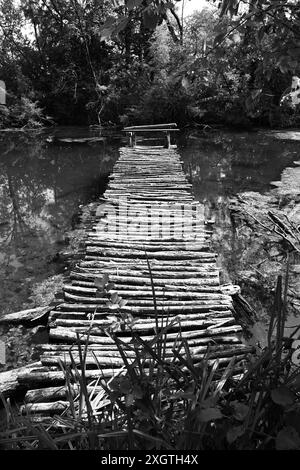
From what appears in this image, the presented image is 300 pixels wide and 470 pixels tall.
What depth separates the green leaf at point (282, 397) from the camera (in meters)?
1.18

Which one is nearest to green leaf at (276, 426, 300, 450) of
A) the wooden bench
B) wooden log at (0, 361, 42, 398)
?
wooden log at (0, 361, 42, 398)

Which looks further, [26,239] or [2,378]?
[26,239]

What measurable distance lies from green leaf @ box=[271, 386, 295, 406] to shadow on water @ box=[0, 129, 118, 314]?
404 centimetres

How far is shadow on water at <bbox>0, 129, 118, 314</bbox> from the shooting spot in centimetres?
566

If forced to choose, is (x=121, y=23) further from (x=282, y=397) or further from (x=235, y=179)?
(x=235, y=179)

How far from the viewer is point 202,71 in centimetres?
191

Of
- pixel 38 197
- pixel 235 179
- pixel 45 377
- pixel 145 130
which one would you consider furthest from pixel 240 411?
pixel 145 130

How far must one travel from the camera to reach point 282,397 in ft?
3.93

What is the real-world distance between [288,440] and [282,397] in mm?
124

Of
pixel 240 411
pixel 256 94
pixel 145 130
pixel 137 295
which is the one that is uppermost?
pixel 145 130

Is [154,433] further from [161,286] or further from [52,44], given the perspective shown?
[52,44]

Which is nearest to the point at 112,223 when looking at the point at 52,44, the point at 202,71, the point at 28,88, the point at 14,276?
the point at 14,276
